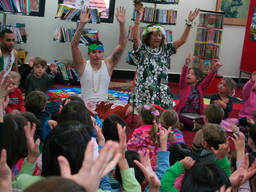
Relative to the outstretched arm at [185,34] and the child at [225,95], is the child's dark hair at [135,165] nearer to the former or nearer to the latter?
the outstretched arm at [185,34]

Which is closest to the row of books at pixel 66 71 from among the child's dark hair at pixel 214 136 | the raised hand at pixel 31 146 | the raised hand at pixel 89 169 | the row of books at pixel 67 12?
the row of books at pixel 67 12

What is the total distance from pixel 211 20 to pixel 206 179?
675 cm

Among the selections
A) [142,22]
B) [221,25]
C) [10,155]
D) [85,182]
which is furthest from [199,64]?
[85,182]

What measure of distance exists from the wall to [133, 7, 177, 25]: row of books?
57 centimetres

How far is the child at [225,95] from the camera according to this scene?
14.1 ft

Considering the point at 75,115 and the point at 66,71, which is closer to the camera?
the point at 75,115

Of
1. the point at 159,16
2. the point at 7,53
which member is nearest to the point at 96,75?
the point at 7,53

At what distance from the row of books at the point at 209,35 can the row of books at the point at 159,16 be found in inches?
28.5

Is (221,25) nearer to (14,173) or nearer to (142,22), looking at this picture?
(142,22)

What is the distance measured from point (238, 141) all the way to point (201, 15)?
6.13 m

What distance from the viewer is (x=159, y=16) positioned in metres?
7.49

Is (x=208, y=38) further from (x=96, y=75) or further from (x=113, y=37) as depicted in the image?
(x=96, y=75)

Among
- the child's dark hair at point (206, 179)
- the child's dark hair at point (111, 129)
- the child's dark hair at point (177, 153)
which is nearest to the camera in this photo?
the child's dark hair at point (206, 179)

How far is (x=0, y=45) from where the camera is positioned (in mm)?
4516
